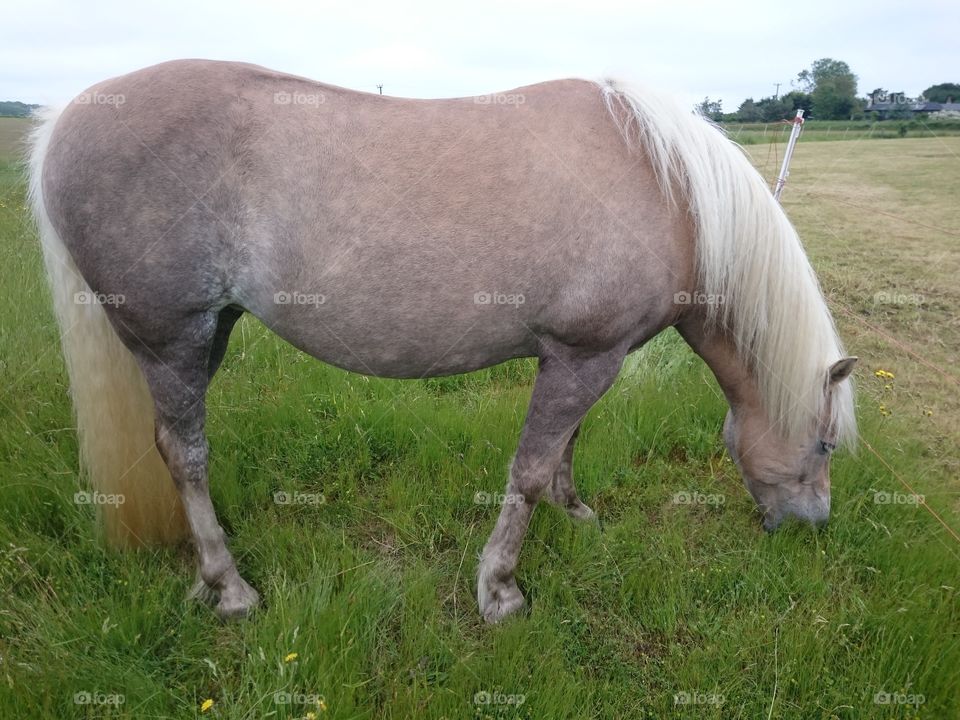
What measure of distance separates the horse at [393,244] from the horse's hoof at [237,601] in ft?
0.03

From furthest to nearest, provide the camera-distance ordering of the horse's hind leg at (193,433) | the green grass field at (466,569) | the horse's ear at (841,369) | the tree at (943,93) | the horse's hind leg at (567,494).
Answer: the tree at (943,93) < the horse's hind leg at (567,494) < the horse's ear at (841,369) < the horse's hind leg at (193,433) < the green grass field at (466,569)

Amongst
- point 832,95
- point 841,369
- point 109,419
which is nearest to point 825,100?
point 832,95

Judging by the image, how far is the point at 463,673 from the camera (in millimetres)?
2170

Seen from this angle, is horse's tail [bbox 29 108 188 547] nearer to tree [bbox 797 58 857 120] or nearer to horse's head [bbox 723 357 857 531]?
horse's head [bbox 723 357 857 531]

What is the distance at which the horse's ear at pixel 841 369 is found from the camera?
236 centimetres

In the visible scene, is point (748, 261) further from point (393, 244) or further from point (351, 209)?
point (351, 209)

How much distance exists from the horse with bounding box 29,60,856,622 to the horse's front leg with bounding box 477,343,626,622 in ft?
0.04

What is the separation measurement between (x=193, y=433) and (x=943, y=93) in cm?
642

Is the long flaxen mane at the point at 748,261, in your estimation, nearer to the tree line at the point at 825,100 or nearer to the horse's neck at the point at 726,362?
the horse's neck at the point at 726,362

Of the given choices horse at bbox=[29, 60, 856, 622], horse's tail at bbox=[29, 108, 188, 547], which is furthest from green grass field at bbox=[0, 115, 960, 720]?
horse at bbox=[29, 60, 856, 622]

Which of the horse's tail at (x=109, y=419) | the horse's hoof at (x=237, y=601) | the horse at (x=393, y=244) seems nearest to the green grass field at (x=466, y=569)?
the horse's hoof at (x=237, y=601)

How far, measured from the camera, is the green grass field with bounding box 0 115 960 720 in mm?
2105

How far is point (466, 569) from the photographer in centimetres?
280

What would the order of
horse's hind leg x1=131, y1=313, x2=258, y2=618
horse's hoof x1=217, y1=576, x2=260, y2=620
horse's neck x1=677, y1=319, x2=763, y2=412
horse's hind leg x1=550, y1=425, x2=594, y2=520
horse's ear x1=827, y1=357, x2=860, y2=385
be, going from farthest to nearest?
horse's hind leg x1=550, y1=425, x2=594, y2=520
horse's neck x1=677, y1=319, x2=763, y2=412
horse's hoof x1=217, y1=576, x2=260, y2=620
horse's ear x1=827, y1=357, x2=860, y2=385
horse's hind leg x1=131, y1=313, x2=258, y2=618
